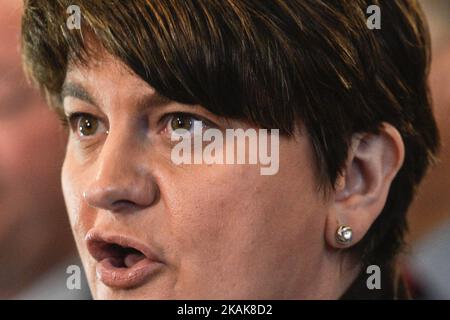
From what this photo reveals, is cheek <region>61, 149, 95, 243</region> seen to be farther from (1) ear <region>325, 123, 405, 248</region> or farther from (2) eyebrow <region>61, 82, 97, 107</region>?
(1) ear <region>325, 123, 405, 248</region>

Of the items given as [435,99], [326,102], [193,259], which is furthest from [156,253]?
[435,99]

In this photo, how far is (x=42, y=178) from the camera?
1300 millimetres

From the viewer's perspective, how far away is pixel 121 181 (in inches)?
40.0

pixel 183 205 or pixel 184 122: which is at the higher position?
pixel 184 122

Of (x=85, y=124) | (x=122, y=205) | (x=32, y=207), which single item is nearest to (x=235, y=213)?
(x=122, y=205)

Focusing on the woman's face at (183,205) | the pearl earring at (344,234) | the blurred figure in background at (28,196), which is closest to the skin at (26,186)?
the blurred figure in background at (28,196)

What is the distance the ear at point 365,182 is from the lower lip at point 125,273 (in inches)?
9.3

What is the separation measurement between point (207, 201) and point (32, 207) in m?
0.42

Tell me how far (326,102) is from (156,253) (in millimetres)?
285

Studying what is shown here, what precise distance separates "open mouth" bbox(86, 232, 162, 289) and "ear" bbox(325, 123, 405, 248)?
240 millimetres

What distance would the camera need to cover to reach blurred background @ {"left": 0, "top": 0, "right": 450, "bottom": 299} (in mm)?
1194

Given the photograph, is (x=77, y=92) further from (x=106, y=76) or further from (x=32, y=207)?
(x=32, y=207)

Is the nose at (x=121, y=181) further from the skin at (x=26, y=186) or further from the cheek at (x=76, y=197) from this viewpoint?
the skin at (x=26, y=186)
